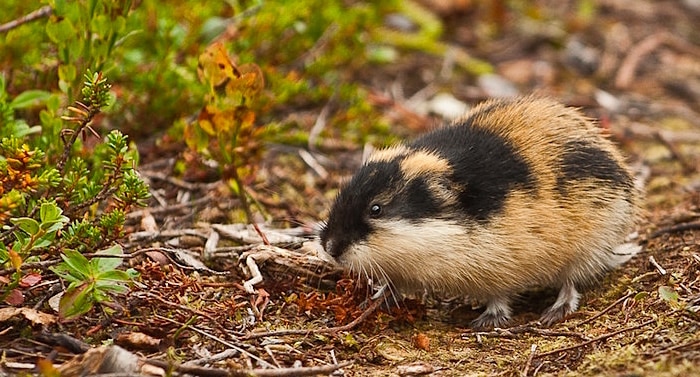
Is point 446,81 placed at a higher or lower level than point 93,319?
lower

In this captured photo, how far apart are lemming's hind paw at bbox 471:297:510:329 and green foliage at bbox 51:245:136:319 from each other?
2246 mm

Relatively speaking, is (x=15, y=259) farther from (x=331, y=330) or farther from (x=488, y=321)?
(x=488, y=321)

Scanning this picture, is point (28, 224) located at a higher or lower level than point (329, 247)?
higher

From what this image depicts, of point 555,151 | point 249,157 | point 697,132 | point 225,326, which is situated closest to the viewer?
point 225,326

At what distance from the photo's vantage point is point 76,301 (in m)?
4.32

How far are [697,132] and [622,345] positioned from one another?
5.14 meters

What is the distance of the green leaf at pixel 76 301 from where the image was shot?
4309mm

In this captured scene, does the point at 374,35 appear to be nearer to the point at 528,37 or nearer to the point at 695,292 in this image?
the point at 528,37

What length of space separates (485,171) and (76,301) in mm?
2581

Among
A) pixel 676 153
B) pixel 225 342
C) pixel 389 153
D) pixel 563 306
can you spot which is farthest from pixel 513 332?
pixel 676 153

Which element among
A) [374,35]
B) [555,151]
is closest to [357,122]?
[374,35]

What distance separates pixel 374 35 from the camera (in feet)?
31.9

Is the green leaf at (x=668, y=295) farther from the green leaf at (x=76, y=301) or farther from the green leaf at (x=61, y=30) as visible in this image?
the green leaf at (x=61, y=30)

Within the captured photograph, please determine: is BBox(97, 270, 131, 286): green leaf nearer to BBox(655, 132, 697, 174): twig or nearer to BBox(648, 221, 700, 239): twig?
BBox(648, 221, 700, 239): twig
